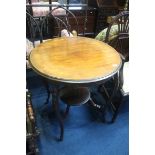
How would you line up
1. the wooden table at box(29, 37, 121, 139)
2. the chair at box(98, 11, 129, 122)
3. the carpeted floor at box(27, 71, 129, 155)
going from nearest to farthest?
the wooden table at box(29, 37, 121, 139) → the carpeted floor at box(27, 71, 129, 155) → the chair at box(98, 11, 129, 122)

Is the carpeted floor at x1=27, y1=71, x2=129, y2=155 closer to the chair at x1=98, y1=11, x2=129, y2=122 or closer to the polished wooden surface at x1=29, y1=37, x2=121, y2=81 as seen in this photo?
the chair at x1=98, y1=11, x2=129, y2=122

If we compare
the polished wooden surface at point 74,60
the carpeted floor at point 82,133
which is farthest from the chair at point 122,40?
the polished wooden surface at point 74,60

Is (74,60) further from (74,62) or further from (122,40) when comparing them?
(122,40)

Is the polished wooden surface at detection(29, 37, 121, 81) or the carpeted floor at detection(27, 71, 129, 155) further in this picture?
the carpeted floor at detection(27, 71, 129, 155)

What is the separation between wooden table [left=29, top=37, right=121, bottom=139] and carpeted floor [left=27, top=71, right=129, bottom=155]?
1.30ft

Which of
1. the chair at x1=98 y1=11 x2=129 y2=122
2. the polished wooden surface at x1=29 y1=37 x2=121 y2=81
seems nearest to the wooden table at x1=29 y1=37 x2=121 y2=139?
the polished wooden surface at x1=29 y1=37 x2=121 y2=81

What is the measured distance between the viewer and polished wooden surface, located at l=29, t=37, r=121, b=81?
1290mm

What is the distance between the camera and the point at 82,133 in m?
1.76

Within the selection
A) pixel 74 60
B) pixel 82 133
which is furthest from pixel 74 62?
pixel 82 133

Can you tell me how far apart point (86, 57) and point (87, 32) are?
7.32 feet

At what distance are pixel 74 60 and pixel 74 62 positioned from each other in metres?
0.03

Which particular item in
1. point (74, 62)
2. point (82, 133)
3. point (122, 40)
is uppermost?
point (122, 40)

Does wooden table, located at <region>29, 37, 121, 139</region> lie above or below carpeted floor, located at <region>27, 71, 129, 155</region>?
above
